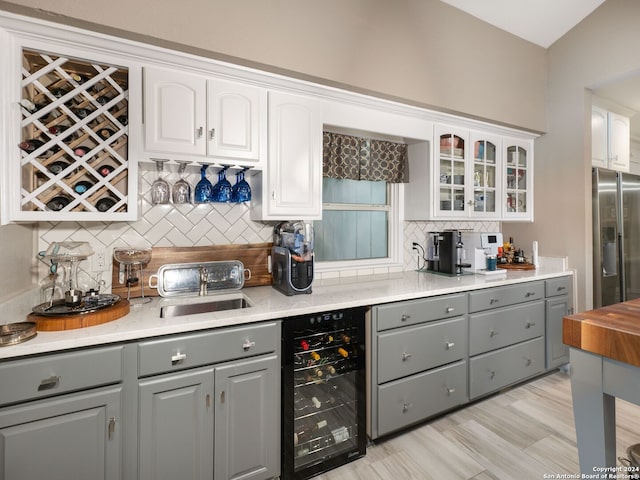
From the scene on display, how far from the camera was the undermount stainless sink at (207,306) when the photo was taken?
1894 mm

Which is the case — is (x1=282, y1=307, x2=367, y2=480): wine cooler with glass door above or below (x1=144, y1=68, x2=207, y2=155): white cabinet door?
below

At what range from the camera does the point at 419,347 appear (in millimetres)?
2115

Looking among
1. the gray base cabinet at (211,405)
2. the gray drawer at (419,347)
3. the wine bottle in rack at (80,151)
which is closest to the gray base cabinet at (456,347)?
the gray drawer at (419,347)

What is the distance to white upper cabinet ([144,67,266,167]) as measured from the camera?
1.73m

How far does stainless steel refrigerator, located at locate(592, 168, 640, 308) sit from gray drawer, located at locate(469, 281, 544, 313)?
2.73 ft

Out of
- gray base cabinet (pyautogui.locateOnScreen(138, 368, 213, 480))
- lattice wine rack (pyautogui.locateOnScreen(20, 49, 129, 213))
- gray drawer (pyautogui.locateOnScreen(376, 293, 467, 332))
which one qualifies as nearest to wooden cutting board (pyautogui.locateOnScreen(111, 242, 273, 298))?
lattice wine rack (pyautogui.locateOnScreen(20, 49, 129, 213))

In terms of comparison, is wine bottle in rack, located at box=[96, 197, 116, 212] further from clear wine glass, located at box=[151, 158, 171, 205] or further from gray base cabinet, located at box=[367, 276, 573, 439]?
gray base cabinet, located at box=[367, 276, 573, 439]

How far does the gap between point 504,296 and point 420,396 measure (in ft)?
3.47

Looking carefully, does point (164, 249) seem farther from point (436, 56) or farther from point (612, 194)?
point (612, 194)

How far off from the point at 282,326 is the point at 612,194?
11.5 ft

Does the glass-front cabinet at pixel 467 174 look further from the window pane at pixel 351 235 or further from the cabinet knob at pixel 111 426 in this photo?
the cabinet knob at pixel 111 426

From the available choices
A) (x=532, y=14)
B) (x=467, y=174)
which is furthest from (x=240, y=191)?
(x=532, y=14)

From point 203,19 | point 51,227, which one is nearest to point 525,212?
point 203,19

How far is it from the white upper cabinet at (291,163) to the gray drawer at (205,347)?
755 millimetres
